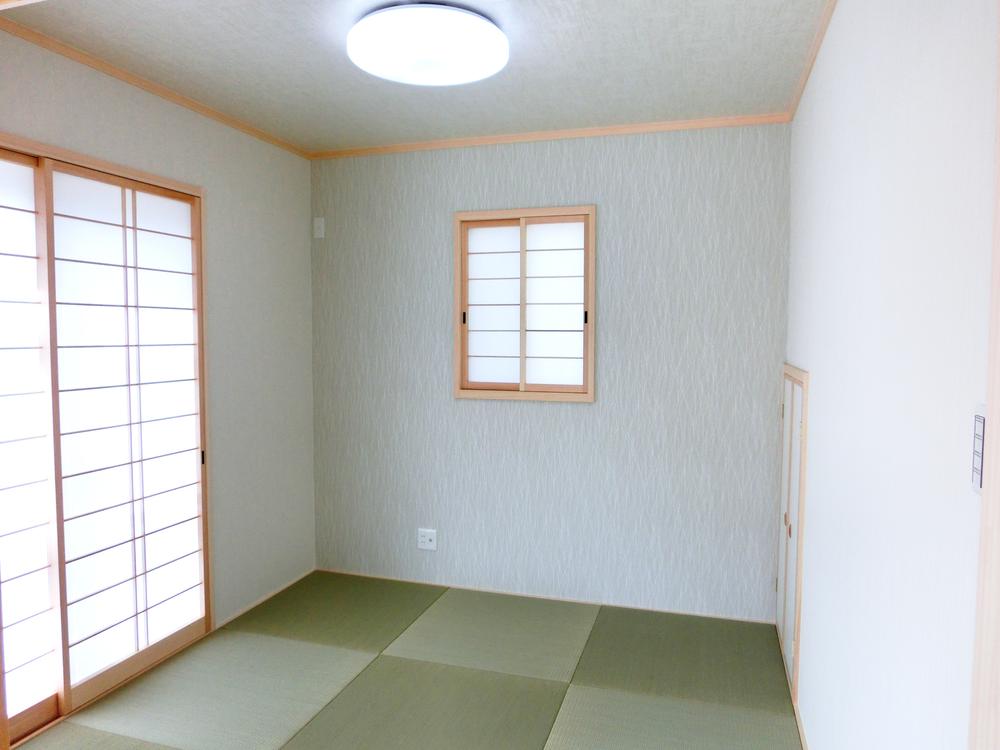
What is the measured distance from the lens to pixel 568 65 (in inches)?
112

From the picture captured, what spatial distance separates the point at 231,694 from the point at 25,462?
1.27 m

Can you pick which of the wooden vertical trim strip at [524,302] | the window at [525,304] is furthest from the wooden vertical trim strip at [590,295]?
the wooden vertical trim strip at [524,302]

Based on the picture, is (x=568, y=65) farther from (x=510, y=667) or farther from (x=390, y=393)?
(x=510, y=667)

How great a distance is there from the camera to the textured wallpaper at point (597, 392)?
11.7ft

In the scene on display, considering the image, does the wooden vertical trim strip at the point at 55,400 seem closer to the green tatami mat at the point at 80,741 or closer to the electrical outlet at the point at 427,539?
the green tatami mat at the point at 80,741

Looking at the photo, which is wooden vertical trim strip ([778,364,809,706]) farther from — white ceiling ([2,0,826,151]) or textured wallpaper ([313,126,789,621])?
white ceiling ([2,0,826,151])

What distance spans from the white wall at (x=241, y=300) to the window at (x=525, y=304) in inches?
41.1

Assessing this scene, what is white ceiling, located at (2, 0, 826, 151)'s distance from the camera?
238 cm

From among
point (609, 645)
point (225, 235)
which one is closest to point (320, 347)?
point (225, 235)

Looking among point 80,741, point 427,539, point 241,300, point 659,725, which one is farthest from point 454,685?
point 241,300

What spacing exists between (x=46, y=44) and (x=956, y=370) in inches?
124

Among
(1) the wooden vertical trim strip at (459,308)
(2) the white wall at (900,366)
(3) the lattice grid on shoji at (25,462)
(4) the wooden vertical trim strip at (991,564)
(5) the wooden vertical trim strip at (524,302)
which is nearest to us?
(4) the wooden vertical trim strip at (991,564)

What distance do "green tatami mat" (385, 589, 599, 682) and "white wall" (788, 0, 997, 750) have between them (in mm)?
1246

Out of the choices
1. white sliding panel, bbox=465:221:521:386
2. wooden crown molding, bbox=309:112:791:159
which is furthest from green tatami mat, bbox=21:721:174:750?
wooden crown molding, bbox=309:112:791:159
